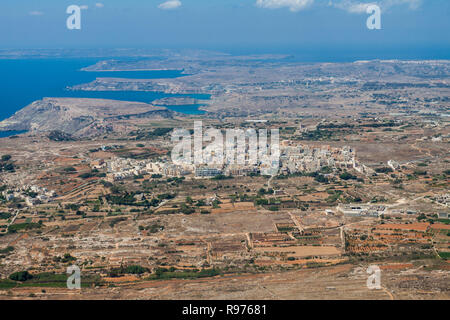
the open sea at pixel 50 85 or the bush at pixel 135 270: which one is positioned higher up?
the open sea at pixel 50 85

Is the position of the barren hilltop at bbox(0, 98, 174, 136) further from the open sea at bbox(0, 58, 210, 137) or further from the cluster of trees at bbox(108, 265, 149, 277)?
the cluster of trees at bbox(108, 265, 149, 277)

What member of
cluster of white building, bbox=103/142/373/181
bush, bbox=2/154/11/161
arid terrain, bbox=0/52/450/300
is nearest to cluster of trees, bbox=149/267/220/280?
arid terrain, bbox=0/52/450/300

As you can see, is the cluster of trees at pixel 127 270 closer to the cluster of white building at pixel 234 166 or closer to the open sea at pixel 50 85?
the cluster of white building at pixel 234 166

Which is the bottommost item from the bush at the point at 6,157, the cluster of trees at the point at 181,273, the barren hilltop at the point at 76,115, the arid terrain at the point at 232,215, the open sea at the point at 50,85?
the cluster of trees at the point at 181,273

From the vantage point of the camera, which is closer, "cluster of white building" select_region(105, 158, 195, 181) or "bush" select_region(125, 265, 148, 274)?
"bush" select_region(125, 265, 148, 274)

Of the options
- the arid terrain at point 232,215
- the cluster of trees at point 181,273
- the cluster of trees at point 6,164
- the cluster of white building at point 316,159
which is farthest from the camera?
the cluster of trees at point 6,164

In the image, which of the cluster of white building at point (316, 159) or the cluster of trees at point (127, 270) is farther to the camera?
the cluster of white building at point (316, 159)

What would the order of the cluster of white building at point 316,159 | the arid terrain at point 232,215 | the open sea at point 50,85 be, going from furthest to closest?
the open sea at point 50,85
the cluster of white building at point 316,159
the arid terrain at point 232,215

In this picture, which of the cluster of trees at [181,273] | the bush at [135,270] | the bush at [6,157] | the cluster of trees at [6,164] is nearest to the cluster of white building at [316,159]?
the cluster of trees at [181,273]

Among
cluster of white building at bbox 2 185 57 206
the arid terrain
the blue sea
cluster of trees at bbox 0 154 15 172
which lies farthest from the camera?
the blue sea
